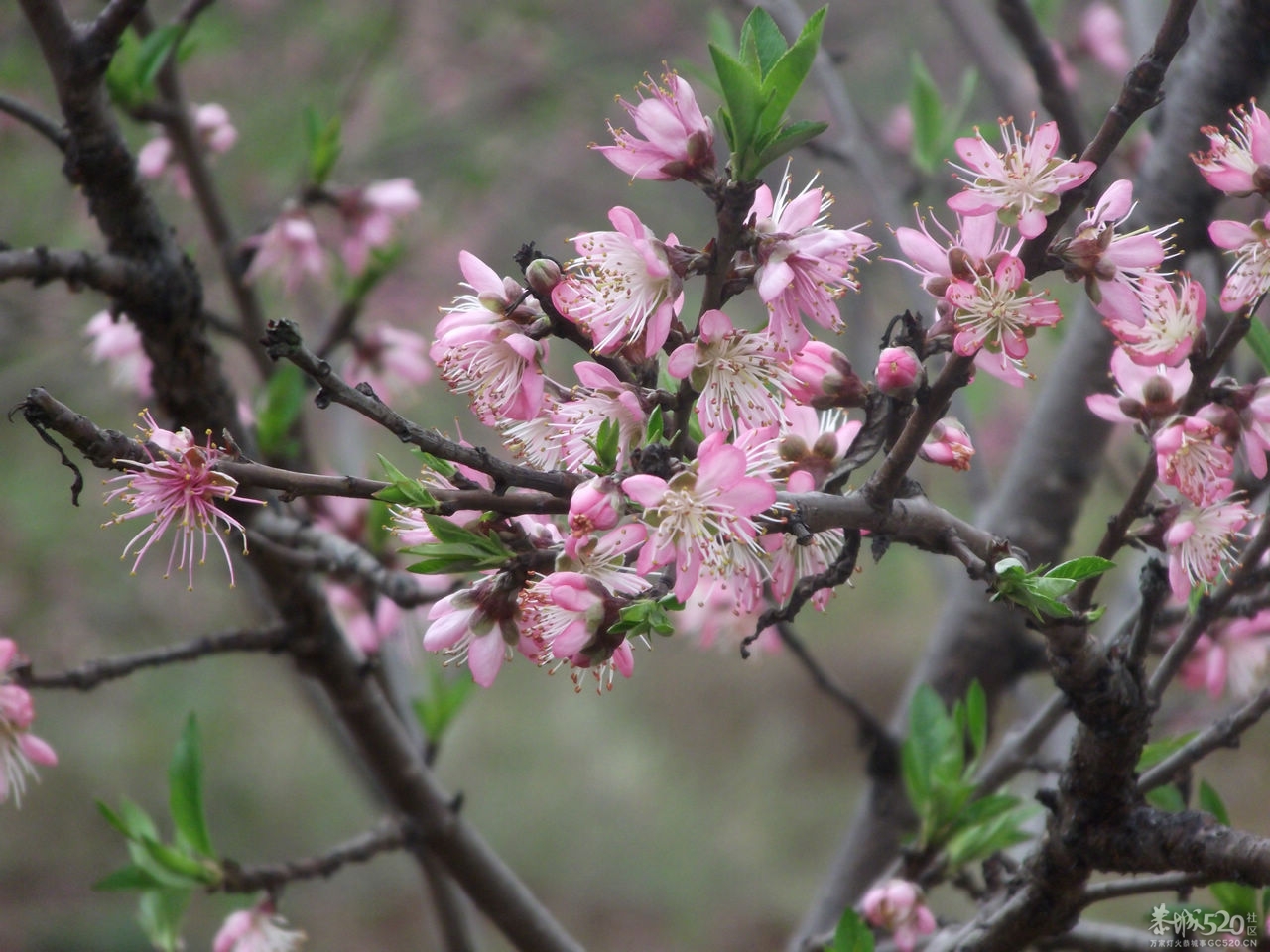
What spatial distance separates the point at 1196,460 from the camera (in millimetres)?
978

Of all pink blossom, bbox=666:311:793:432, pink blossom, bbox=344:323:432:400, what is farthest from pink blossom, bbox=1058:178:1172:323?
pink blossom, bbox=344:323:432:400

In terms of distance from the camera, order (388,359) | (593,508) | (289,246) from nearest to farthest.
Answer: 1. (593,508)
2. (289,246)
3. (388,359)

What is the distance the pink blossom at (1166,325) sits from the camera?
3.24ft

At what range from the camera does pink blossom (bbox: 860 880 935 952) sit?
55.8 inches

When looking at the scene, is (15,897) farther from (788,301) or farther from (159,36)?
(788,301)

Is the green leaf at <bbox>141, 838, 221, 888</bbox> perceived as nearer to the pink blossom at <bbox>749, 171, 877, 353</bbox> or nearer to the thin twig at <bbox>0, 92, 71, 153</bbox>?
the thin twig at <bbox>0, 92, 71, 153</bbox>

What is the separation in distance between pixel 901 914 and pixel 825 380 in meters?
0.82

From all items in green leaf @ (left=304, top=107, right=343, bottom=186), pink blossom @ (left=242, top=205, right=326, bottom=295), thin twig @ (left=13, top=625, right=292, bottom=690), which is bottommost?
thin twig @ (left=13, top=625, right=292, bottom=690)

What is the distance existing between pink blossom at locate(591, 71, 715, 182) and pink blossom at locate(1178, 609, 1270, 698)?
1.19m

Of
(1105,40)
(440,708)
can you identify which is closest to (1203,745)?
(440,708)

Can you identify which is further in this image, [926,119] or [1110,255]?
[926,119]

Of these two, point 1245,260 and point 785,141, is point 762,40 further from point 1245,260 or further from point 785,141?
point 1245,260

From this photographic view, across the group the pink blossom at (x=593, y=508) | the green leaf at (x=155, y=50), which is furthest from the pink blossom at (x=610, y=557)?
the green leaf at (x=155, y=50)

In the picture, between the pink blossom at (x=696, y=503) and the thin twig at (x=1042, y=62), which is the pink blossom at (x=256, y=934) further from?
the thin twig at (x=1042, y=62)
